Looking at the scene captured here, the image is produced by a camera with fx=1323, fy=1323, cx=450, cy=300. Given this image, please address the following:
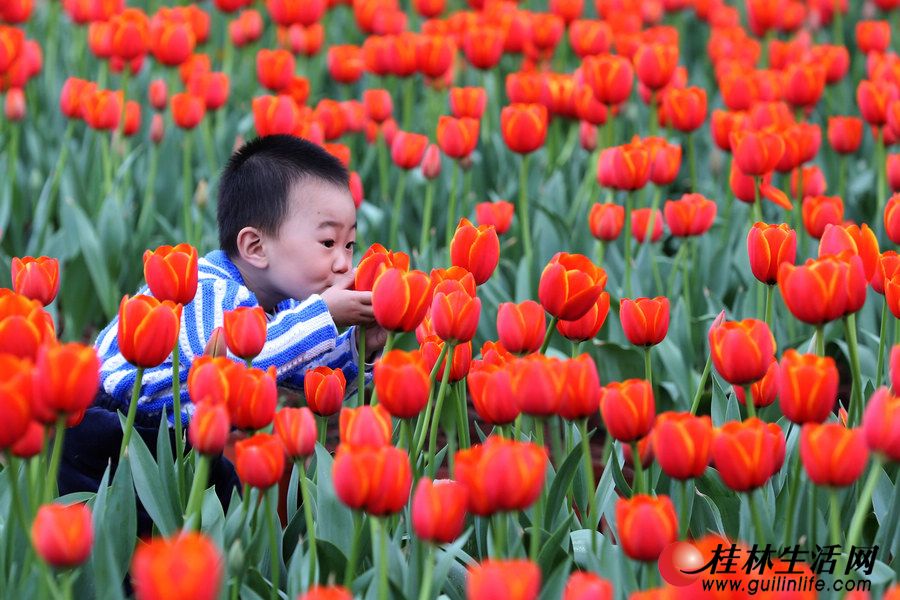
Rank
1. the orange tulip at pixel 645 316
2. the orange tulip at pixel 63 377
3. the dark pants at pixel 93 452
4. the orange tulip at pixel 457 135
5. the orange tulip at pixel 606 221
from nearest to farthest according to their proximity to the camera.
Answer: the orange tulip at pixel 63 377 < the orange tulip at pixel 645 316 < the dark pants at pixel 93 452 < the orange tulip at pixel 606 221 < the orange tulip at pixel 457 135

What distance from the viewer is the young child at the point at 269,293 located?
2.29 metres

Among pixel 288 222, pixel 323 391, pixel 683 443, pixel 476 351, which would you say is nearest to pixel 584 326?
pixel 323 391

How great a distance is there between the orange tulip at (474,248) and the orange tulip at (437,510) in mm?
714

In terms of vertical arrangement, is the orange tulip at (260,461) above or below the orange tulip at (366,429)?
below

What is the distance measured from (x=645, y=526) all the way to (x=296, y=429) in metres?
0.48

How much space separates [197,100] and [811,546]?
7.54 ft

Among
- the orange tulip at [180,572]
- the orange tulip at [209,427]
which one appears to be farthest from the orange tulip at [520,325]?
the orange tulip at [180,572]

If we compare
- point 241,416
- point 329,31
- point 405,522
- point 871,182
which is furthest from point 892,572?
point 329,31

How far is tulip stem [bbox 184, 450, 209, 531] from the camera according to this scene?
1.68m

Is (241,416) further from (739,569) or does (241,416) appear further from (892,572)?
(892,572)

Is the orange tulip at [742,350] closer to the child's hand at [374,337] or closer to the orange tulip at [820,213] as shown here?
the child's hand at [374,337]

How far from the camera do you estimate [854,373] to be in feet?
6.35

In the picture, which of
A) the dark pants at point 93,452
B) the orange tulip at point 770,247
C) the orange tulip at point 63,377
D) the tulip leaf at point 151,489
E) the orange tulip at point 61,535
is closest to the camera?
the orange tulip at point 61,535

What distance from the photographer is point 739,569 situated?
1.46 meters
